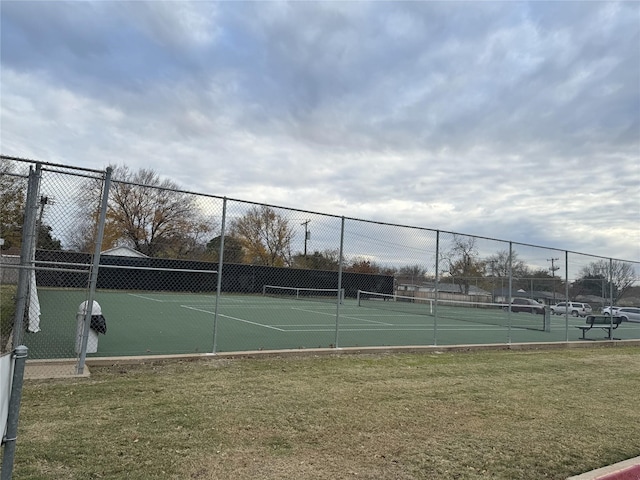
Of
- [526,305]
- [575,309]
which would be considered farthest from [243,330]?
[575,309]

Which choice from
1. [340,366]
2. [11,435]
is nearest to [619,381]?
[340,366]

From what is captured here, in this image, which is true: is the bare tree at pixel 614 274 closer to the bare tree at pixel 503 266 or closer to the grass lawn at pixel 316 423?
the bare tree at pixel 503 266

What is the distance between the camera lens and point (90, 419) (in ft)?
16.4

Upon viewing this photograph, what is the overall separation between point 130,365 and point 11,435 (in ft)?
17.4

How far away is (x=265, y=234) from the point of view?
12.1 meters

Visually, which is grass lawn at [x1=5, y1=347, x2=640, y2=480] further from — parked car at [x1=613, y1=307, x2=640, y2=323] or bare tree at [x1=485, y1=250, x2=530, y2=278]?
parked car at [x1=613, y1=307, x2=640, y2=323]

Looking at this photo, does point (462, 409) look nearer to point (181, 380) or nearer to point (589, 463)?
point (589, 463)

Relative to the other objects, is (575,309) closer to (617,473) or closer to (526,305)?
(526,305)

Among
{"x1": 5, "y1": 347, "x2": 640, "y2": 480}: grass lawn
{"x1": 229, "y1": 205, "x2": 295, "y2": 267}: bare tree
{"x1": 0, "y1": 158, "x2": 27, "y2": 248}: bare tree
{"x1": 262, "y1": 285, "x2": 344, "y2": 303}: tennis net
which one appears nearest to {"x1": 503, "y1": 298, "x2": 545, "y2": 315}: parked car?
{"x1": 229, "y1": 205, "x2": 295, "y2": 267}: bare tree

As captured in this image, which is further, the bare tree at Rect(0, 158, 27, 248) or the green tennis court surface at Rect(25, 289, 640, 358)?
the green tennis court surface at Rect(25, 289, 640, 358)

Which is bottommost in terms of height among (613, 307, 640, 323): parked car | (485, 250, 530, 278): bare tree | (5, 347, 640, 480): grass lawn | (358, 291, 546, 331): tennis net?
(5, 347, 640, 480): grass lawn

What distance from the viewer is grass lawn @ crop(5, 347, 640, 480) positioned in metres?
4.07

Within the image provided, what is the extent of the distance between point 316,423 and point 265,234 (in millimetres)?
7314

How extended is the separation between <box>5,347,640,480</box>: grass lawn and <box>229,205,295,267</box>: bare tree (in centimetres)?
340
